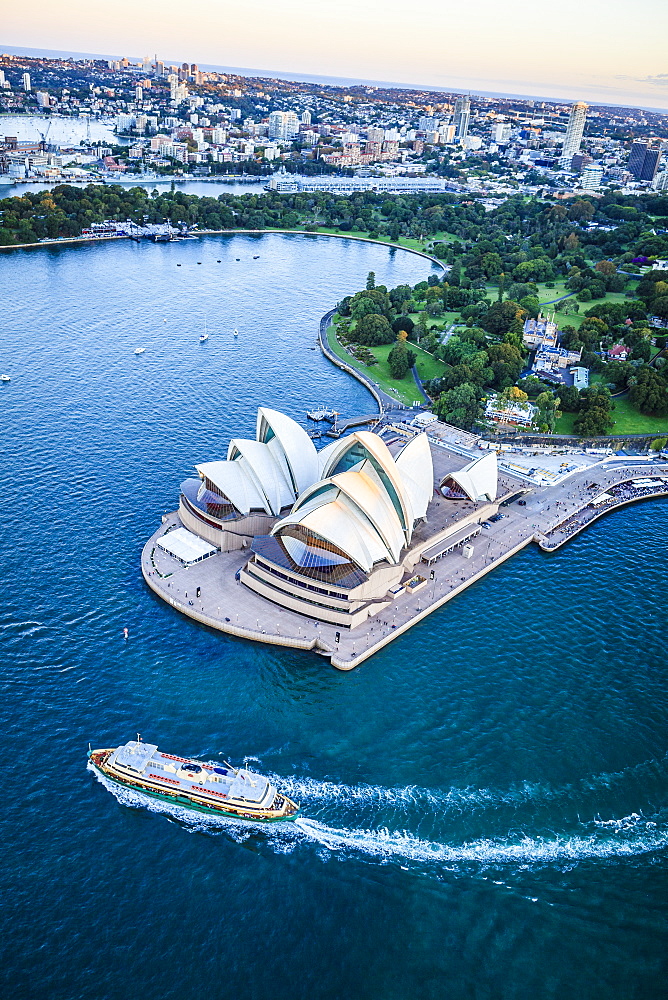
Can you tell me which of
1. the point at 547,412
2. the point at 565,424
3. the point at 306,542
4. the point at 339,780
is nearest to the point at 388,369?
the point at 547,412

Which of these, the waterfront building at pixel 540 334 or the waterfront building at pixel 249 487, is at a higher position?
the waterfront building at pixel 540 334

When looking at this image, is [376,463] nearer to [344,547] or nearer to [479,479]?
[344,547]

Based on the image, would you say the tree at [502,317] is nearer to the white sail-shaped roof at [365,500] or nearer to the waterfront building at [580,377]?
the waterfront building at [580,377]

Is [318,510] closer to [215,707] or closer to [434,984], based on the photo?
[215,707]

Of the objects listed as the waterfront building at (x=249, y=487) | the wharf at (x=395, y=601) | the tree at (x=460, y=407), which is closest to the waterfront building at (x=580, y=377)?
the tree at (x=460, y=407)

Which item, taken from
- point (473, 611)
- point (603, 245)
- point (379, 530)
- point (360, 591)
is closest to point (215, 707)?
point (360, 591)

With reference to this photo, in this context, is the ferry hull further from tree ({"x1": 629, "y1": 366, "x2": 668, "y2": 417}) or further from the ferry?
tree ({"x1": 629, "y1": 366, "x2": 668, "y2": 417})
